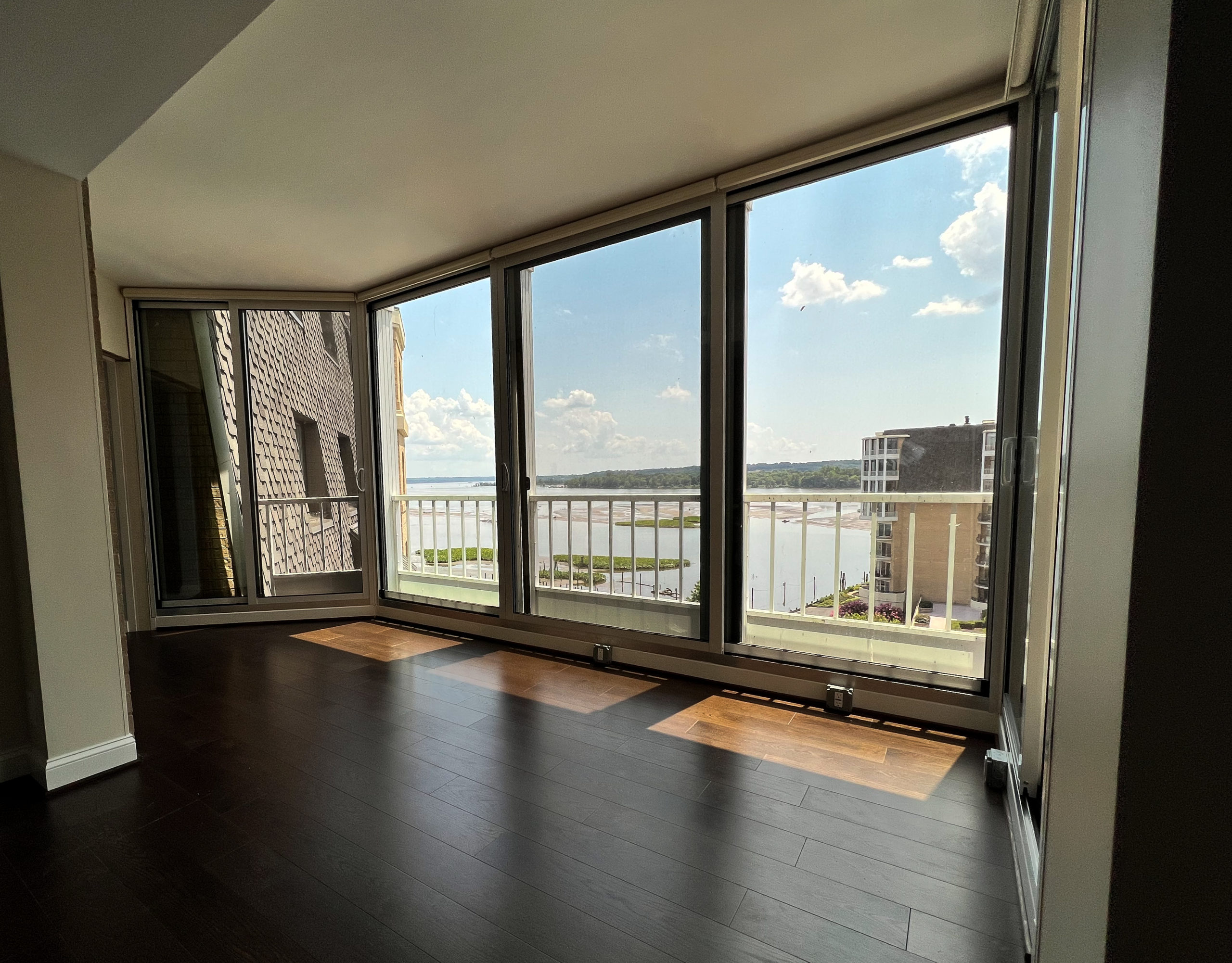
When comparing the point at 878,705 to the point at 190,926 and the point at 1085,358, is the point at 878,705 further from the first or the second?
the point at 190,926

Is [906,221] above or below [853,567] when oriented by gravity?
above

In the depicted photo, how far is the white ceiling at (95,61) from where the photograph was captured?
125cm

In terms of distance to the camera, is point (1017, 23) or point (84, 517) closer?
point (1017, 23)

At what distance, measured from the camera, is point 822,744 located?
2094 millimetres

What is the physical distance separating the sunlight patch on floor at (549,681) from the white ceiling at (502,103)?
2526 mm

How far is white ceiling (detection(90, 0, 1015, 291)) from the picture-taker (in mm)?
1609

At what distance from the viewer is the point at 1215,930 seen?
1.38ft

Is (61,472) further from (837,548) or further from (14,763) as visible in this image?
(837,548)

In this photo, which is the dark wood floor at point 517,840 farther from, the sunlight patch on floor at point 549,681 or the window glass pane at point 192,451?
the window glass pane at point 192,451

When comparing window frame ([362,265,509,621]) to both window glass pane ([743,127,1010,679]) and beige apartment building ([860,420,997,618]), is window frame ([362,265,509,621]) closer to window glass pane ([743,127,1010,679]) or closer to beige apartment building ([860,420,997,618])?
window glass pane ([743,127,1010,679])

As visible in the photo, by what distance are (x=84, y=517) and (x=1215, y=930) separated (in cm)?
296

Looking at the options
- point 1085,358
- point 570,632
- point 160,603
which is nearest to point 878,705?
point 570,632

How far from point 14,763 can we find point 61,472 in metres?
1.11

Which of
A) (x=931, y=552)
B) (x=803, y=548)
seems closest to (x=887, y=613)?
(x=931, y=552)
